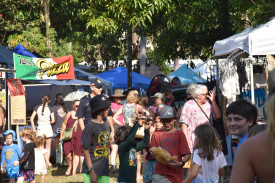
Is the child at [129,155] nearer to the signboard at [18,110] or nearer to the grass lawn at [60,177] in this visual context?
the grass lawn at [60,177]

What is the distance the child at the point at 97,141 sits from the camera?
6.56 metres

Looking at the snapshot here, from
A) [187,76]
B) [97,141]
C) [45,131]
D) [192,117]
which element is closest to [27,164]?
[97,141]

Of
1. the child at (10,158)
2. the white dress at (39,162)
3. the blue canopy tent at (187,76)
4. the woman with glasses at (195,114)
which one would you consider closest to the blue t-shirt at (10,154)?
the child at (10,158)

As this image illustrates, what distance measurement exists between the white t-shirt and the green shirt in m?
1.01

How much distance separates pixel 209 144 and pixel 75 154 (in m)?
5.82

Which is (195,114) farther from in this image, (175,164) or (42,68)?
(42,68)

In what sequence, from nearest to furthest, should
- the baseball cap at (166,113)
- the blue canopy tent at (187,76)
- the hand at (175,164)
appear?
the hand at (175,164) < the baseball cap at (166,113) < the blue canopy tent at (187,76)

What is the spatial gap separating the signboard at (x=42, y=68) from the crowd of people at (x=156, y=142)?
2.18 feet

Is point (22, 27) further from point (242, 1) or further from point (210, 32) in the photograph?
point (242, 1)

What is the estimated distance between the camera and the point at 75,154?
36.1 feet

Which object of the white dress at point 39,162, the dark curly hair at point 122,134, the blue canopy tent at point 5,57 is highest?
the blue canopy tent at point 5,57

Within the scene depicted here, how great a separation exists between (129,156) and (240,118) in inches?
112

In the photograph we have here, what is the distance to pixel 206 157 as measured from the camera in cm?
571

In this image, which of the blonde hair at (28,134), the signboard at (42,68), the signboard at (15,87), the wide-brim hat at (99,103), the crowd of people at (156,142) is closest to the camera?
the crowd of people at (156,142)
